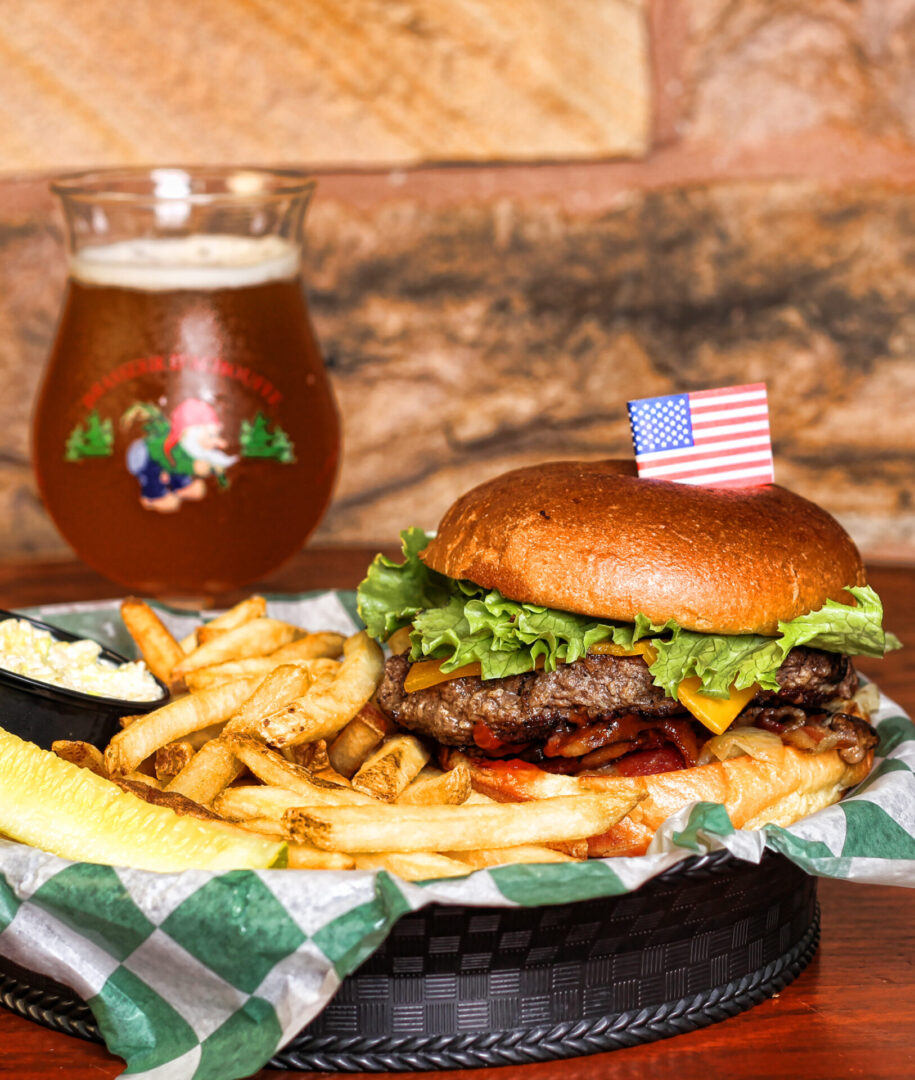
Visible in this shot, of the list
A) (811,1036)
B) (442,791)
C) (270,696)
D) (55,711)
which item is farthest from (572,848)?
(55,711)

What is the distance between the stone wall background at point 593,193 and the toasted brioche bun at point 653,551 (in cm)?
198

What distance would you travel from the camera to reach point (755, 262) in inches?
168

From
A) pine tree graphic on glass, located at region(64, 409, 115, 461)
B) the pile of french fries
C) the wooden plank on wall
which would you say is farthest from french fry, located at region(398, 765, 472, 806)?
the wooden plank on wall

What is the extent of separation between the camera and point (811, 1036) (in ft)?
5.71

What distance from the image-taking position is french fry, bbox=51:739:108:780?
2.08m

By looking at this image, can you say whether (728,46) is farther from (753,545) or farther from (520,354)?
(753,545)

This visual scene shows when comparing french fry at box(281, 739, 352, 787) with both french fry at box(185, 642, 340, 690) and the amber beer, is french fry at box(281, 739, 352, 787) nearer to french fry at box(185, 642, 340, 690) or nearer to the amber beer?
french fry at box(185, 642, 340, 690)

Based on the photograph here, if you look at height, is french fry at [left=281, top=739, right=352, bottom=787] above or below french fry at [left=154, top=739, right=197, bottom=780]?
below

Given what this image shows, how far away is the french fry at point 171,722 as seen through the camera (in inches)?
A: 84.1

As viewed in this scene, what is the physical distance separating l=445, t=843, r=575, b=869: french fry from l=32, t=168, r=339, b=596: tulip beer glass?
1.36 metres

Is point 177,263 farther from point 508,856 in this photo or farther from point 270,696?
point 508,856

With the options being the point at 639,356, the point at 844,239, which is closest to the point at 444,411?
the point at 639,356

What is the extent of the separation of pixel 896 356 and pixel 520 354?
3.79 ft

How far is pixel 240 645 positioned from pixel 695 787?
90 centimetres
